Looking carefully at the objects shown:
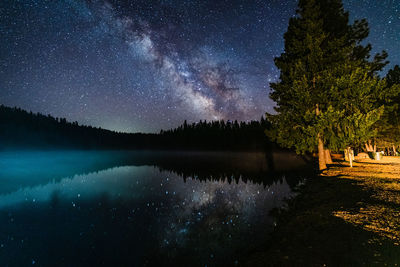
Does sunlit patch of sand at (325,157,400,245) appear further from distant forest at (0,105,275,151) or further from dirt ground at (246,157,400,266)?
distant forest at (0,105,275,151)

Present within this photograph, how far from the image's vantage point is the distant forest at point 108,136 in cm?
12562

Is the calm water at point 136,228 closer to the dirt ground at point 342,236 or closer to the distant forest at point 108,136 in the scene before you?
the dirt ground at point 342,236

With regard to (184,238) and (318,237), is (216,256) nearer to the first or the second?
(184,238)

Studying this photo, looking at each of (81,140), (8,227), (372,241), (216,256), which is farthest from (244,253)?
(81,140)

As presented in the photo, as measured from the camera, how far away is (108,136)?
194 metres

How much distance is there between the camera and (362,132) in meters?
15.5

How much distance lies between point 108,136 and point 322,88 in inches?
8045

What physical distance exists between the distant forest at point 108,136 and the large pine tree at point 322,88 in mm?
85631

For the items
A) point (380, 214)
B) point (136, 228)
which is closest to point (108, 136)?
point (136, 228)

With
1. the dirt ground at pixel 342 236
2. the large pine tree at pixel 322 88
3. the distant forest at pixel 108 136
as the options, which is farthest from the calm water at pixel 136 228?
the distant forest at pixel 108 136

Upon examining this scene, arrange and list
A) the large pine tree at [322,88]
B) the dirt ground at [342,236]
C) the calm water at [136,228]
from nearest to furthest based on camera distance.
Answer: the dirt ground at [342,236] < the calm water at [136,228] < the large pine tree at [322,88]

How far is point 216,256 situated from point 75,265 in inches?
212

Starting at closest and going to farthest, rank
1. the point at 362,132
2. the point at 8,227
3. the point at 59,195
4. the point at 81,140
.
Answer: the point at 8,227 → the point at 362,132 → the point at 59,195 → the point at 81,140

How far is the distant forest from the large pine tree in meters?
85.6
